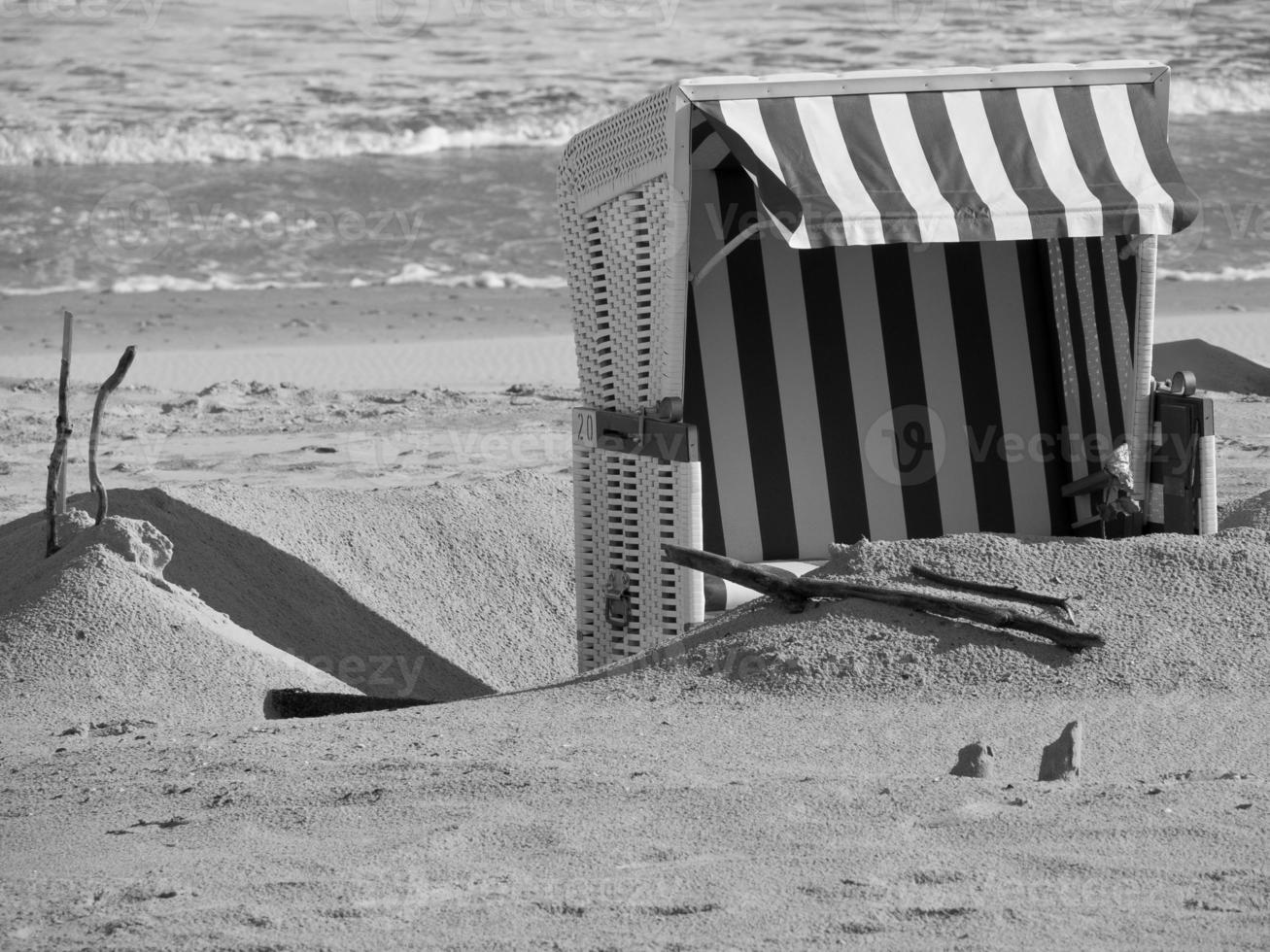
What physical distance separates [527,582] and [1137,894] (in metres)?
4.18

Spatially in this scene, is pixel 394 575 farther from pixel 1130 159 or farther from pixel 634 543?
pixel 1130 159

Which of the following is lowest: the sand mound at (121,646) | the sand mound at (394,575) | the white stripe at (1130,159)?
the sand mound at (394,575)

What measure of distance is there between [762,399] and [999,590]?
1765 millimetres

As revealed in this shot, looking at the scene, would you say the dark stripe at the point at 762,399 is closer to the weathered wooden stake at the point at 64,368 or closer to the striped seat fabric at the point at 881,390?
the striped seat fabric at the point at 881,390

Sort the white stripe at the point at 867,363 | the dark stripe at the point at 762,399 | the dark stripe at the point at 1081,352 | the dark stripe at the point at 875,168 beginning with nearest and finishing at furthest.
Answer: the dark stripe at the point at 875,168
the dark stripe at the point at 1081,352
the dark stripe at the point at 762,399
the white stripe at the point at 867,363

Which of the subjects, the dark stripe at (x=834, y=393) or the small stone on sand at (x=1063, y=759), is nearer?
the small stone on sand at (x=1063, y=759)

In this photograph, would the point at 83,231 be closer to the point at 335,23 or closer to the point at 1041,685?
the point at 335,23

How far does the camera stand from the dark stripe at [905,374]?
615cm

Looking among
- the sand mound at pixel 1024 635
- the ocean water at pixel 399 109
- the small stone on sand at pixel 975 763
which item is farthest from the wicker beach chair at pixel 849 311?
the ocean water at pixel 399 109

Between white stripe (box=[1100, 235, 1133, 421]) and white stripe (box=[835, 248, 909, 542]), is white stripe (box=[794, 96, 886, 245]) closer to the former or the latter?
white stripe (box=[835, 248, 909, 542])

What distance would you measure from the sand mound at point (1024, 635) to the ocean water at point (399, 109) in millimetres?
11435

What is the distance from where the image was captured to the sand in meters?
3.01

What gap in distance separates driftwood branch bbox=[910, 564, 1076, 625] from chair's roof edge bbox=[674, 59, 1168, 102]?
1.62 meters

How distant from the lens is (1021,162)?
5.13m
